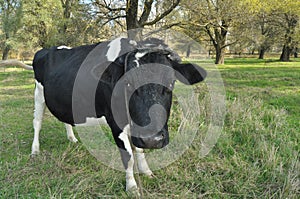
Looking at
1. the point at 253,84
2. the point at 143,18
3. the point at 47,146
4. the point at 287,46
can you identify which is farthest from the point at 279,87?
the point at 287,46

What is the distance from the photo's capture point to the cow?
2.32 metres

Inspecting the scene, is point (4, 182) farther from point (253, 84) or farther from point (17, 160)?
point (253, 84)

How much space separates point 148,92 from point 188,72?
740 mm

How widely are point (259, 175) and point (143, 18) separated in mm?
10971

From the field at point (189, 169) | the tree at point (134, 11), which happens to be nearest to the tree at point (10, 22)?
the tree at point (134, 11)

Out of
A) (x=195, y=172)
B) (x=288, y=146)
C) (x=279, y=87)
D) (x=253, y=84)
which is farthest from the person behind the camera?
(x=253, y=84)

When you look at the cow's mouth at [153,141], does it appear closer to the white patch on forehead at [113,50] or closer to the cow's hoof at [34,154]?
the white patch on forehead at [113,50]

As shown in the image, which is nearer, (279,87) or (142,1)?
(279,87)

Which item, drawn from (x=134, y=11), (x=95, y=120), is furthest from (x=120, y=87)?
(x=134, y=11)

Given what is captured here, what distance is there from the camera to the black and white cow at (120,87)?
7.61 feet

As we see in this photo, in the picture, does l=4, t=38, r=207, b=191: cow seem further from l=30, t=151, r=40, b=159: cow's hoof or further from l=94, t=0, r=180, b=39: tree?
l=94, t=0, r=180, b=39: tree

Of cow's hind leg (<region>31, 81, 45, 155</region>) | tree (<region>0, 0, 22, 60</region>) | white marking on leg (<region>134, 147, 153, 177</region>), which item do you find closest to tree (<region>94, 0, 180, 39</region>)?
cow's hind leg (<region>31, 81, 45, 155</region>)

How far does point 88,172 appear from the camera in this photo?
3430mm

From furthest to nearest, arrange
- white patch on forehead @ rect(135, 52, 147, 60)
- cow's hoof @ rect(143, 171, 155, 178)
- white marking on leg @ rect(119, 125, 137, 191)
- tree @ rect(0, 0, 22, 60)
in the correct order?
tree @ rect(0, 0, 22, 60), cow's hoof @ rect(143, 171, 155, 178), white marking on leg @ rect(119, 125, 137, 191), white patch on forehead @ rect(135, 52, 147, 60)
